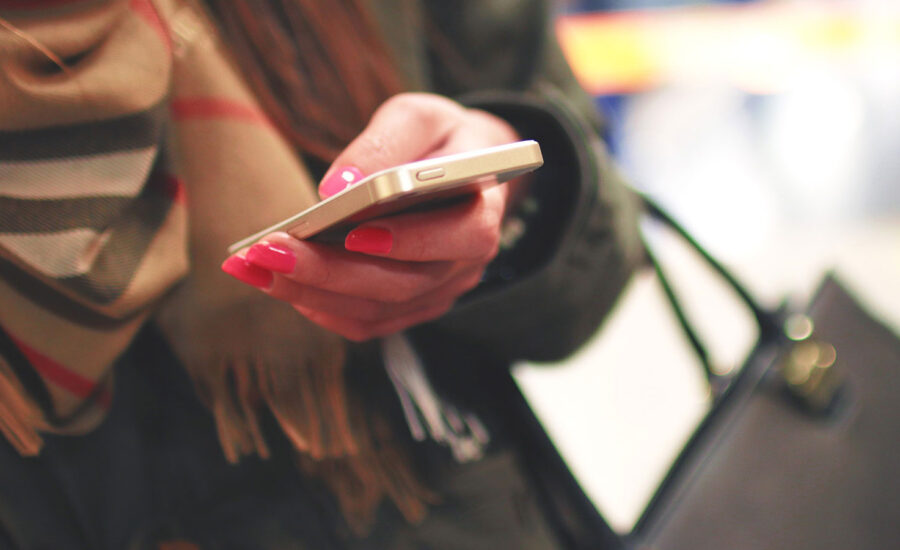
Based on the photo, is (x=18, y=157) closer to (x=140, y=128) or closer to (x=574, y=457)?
(x=140, y=128)

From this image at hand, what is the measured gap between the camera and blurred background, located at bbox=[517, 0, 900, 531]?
156 centimetres

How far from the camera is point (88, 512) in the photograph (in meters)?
0.36

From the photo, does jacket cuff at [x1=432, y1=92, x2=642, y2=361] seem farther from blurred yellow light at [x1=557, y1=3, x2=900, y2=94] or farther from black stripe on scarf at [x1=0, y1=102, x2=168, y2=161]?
blurred yellow light at [x1=557, y1=3, x2=900, y2=94]

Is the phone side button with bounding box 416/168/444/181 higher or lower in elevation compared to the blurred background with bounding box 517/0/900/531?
higher

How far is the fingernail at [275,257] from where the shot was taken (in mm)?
245

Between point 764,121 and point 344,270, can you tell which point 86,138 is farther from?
point 764,121

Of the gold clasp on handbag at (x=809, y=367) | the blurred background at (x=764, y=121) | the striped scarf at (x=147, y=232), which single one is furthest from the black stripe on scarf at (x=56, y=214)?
the blurred background at (x=764, y=121)

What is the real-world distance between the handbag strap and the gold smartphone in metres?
0.42

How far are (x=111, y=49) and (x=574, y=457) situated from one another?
2.91 feet

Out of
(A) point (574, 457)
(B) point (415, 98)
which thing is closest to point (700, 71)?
(A) point (574, 457)

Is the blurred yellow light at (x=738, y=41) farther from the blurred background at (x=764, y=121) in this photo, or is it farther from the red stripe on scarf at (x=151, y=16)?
the red stripe on scarf at (x=151, y=16)

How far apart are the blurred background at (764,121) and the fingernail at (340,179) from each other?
1.36 m

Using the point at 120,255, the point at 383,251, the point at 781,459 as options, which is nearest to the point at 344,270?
the point at 383,251

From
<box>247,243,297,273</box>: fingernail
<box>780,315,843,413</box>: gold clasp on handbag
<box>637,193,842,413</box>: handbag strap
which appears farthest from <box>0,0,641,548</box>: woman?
<box>780,315,843,413</box>: gold clasp on handbag
